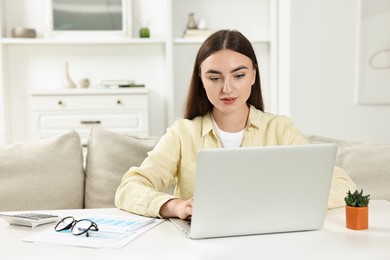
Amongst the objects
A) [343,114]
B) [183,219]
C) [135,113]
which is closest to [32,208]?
[183,219]

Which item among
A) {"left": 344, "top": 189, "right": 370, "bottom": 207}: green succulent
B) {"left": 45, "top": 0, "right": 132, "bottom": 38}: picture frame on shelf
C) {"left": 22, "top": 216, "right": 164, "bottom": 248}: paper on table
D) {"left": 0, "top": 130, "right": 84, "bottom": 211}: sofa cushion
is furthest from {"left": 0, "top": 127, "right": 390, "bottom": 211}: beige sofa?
{"left": 45, "top": 0, "right": 132, "bottom": 38}: picture frame on shelf

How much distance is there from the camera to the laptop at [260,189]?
1214mm

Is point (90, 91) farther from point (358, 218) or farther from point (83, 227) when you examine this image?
point (358, 218)

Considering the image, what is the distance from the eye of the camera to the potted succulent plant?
1370mm

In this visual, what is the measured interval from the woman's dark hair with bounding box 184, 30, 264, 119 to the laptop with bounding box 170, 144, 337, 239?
636 millimetres

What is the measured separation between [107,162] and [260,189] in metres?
1.08

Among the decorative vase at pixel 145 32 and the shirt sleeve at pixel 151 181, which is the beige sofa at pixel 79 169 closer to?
the shirt sleeve at pixel 151 181

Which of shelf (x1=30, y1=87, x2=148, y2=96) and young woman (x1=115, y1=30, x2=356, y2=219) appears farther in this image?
shelf (x1=30, y1=87, x2=148, y2=96)

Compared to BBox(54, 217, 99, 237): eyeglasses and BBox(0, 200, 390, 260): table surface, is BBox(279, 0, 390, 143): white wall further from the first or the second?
BBox(54, 217, 99, 237): eyeglasses

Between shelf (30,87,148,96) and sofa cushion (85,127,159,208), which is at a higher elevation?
shelf (30,87,148,96)

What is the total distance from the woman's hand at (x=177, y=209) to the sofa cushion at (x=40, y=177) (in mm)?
779

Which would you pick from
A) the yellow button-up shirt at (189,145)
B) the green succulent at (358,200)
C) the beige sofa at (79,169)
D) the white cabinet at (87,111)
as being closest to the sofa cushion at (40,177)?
the beige sofa at (79,169)

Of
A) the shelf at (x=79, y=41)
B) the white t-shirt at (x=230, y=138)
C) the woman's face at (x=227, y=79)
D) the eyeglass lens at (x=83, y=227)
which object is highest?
the shelf at (x=79, y=41)

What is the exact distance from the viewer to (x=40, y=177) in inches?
85.6
